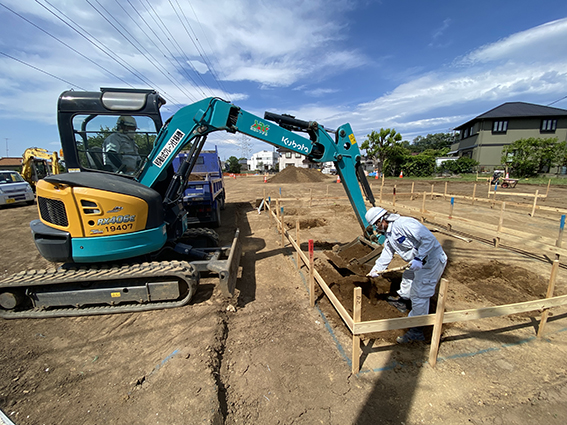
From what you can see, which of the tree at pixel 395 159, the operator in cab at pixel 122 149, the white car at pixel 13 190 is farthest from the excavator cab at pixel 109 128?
the tree at pixel 395 159

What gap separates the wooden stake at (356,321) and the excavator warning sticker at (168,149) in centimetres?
366

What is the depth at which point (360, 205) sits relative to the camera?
5023 mm

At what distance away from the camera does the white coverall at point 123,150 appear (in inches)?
171

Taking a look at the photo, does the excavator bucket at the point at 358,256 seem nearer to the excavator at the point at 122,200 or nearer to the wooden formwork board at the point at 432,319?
the excavator at the point at 122,200

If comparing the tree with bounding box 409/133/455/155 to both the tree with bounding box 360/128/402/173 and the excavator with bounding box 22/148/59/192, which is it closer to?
the tree with bounding box 360/128/402/173

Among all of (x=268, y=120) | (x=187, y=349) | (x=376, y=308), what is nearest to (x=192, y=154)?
(x=268, y=120)

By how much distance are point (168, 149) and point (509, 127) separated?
1918 inches

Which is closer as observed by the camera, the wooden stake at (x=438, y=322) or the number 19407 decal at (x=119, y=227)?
the wooden stake at (x=438, y=322)

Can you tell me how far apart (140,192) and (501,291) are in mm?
6845

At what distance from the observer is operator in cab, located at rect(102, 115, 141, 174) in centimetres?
436

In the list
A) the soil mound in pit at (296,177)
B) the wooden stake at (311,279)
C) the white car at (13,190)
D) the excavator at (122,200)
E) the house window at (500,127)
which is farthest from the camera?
the house window at (500,127)

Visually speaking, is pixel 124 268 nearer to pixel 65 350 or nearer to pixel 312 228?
pixel 65 350

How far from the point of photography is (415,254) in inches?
139

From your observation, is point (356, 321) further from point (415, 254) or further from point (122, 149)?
point (122, 149)
